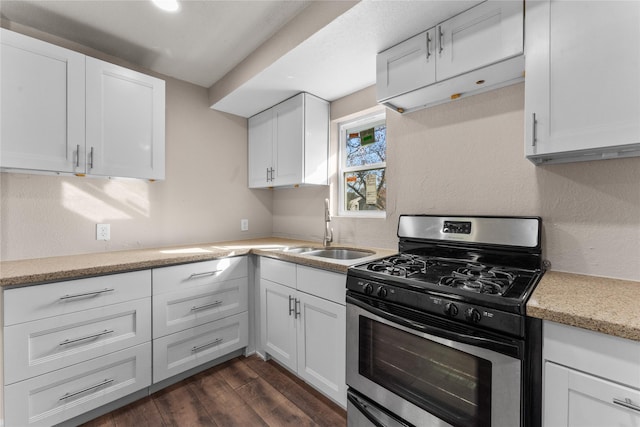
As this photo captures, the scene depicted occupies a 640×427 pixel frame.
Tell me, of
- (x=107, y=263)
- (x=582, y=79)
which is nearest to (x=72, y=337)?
(x=107, y=263)

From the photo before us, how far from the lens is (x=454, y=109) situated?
1.74 metres

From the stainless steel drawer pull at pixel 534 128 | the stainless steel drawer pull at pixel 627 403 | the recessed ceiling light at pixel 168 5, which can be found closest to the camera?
the stainless steel drawer pull at pixel 627 403

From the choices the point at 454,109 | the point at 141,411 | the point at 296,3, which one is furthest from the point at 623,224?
the point at 141,411

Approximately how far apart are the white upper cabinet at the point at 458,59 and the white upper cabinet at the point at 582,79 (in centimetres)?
9

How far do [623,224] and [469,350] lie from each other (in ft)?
3.04

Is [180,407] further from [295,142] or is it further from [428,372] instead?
[295,142]

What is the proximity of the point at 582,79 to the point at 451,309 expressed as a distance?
1003 mm

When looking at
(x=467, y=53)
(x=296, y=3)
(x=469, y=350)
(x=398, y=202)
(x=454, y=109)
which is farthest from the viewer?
(x=398, y=202)

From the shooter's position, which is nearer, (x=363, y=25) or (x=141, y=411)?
(x=363, y=25)

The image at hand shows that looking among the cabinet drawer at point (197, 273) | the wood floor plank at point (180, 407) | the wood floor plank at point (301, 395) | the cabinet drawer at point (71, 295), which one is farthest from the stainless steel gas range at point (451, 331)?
the cabinet drawer at point (71, 295)

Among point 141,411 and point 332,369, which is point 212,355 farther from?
point 332,369

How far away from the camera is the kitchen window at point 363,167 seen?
7.53ft

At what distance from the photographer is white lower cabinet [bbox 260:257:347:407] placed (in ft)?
5.29

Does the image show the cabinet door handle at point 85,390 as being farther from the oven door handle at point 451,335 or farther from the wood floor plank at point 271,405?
the oven door handle at point 451,335
